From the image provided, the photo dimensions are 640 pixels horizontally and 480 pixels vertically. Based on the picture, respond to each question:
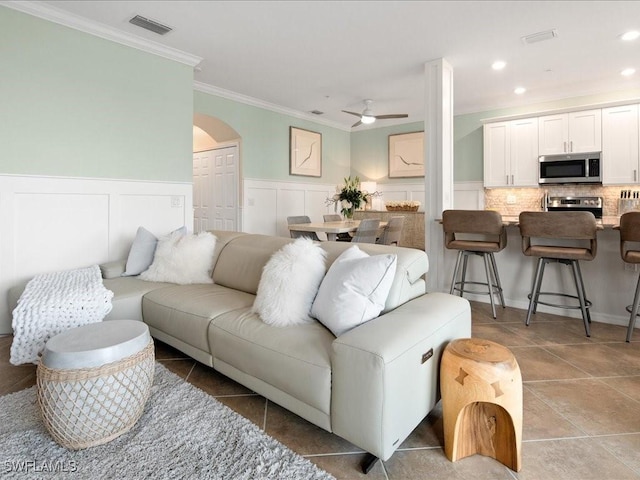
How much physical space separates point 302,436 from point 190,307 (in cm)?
107

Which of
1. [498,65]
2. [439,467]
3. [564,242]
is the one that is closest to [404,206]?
[498,65]

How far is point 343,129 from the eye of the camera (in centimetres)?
789

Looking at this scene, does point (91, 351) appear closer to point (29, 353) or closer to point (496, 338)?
point (29, 353)

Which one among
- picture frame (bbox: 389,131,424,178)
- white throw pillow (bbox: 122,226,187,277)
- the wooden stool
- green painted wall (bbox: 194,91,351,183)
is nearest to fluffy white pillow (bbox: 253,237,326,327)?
the wooden stool

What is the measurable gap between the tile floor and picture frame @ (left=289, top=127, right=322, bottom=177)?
4.56 m

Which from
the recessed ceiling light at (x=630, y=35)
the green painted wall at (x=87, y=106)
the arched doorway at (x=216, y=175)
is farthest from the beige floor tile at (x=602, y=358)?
the arched doorway at (x=216, y=175)

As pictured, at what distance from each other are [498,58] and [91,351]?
4.88 meters

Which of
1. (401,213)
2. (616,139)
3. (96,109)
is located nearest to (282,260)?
(96,109)

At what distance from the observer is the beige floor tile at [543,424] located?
1.69 meters

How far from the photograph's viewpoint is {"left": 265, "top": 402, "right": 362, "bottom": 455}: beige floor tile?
159 cm

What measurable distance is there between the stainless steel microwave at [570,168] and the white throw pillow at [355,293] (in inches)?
201

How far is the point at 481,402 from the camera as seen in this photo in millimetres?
1489

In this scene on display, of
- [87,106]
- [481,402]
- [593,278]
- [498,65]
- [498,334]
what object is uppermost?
[498,65]

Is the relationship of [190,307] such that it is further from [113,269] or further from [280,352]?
[113,269]
